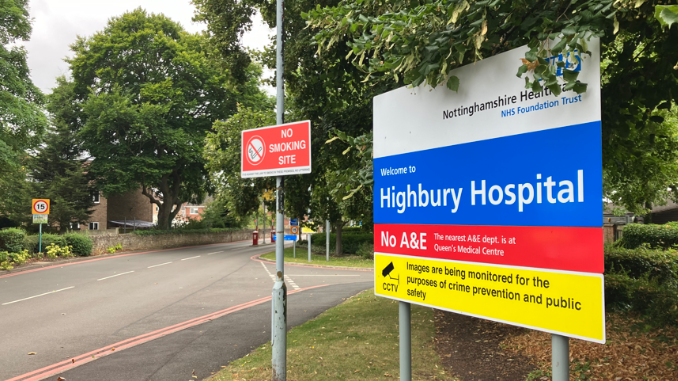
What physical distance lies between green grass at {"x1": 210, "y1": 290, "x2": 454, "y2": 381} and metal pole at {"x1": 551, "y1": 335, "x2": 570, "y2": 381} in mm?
3130

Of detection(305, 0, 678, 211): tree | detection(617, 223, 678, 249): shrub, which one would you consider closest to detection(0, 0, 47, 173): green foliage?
detection(305, 0, 678, 211): tree

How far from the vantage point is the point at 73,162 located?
3278 centimetres

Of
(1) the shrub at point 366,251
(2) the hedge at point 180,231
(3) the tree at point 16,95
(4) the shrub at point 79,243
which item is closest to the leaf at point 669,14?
(3) the tree at point 16,95

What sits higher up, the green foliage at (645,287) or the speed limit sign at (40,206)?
the speed limit sign at (40,206)

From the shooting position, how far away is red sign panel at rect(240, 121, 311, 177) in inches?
200

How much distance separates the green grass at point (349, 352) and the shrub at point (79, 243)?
21.6 metres

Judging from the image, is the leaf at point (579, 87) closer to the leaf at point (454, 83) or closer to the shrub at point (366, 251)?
the leaf at point (454, 83)

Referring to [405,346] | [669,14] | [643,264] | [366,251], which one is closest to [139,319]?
[405,346]

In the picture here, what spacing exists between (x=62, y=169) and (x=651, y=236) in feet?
123

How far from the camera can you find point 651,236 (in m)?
17.7

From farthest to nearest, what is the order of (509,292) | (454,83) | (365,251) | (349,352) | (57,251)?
(365,251), (57,251), (349,352), (454,83), (509,292)

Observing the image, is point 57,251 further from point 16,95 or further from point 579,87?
point 579,87

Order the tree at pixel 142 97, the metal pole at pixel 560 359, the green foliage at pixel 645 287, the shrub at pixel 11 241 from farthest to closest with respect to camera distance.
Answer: the tree at pixel 142 97 < the shrub at pixel 11 241 < the green foliage at pixel 645 287 < the metal pole at pixel 560 359

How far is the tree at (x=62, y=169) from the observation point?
31.5 m
